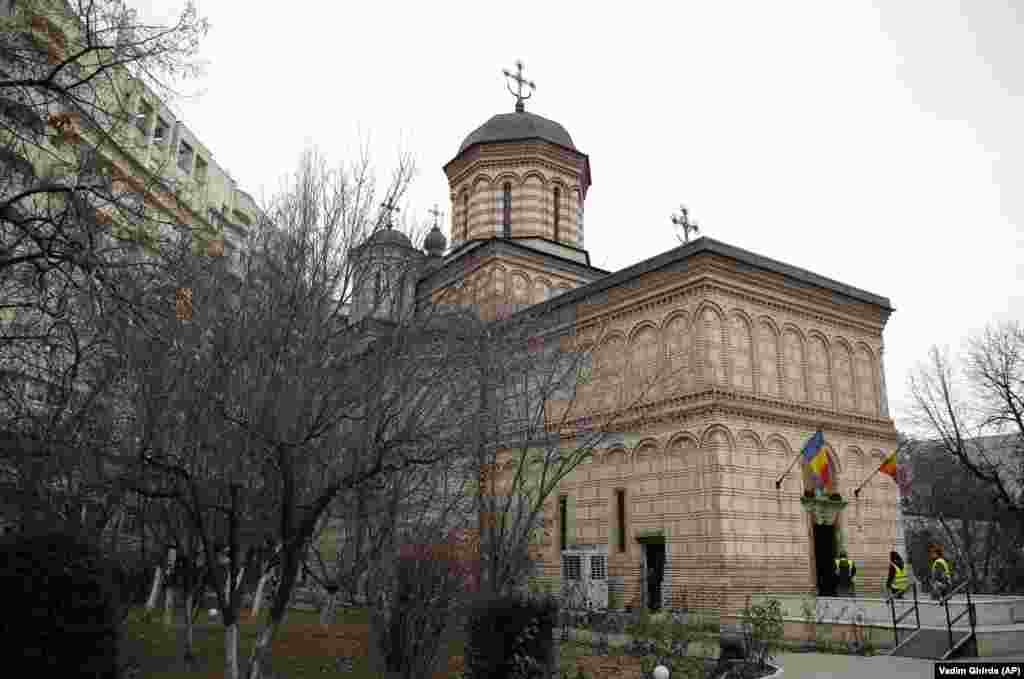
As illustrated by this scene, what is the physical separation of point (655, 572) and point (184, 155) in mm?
24736

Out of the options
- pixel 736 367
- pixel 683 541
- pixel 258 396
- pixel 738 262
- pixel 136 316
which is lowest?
pixel 683 541

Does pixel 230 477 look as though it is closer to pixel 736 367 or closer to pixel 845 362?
pixel 736 367

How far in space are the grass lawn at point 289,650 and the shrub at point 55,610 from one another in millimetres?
7207

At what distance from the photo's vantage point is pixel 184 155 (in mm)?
30969

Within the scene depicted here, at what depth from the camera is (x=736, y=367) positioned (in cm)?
1933

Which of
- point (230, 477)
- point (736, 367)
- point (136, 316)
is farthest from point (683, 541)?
point (136, 316)

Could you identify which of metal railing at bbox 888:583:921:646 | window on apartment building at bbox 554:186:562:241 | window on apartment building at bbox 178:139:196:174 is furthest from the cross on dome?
window on apartment building at bbox 178:139:196:174

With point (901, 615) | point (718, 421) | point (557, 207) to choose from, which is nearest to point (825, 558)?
point (901, 615)

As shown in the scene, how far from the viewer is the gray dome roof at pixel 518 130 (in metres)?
27.6

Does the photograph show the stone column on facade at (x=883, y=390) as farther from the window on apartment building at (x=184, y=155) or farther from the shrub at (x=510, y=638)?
the window on apartment building at (x=184, y=155)

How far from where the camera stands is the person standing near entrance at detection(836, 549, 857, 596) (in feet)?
61.6

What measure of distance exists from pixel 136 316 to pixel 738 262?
1603 cm

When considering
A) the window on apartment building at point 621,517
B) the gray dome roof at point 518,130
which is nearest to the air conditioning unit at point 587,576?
the window on apartment building at point 621,517

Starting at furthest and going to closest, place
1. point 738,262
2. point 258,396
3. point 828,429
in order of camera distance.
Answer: point 828,429 → point 738,262 → point 258,396
